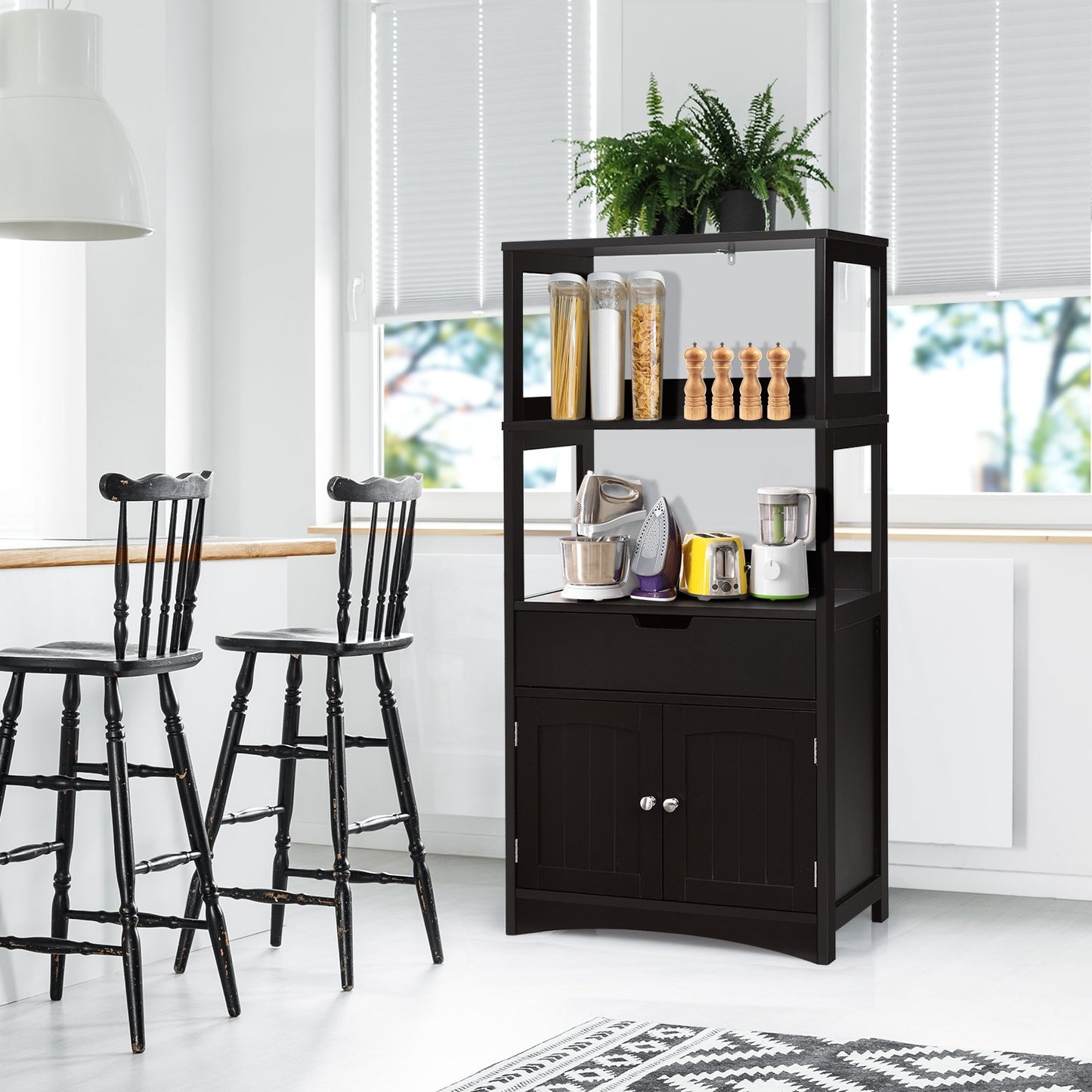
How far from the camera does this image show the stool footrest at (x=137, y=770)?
2.93m

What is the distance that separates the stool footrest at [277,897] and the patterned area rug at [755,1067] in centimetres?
55

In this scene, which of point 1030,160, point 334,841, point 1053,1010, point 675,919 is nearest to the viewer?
point 1053,1010

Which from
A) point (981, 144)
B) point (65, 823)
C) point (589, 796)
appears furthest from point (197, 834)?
point (981, 144)

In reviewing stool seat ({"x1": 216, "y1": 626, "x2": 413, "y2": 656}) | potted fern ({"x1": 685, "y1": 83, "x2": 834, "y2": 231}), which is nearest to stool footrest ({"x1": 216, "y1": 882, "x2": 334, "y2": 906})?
stool seat ({"x1": 216, "y1": 626, "x2": 413, "y2": 656})

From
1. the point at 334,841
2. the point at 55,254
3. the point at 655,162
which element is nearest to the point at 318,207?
the point at 55,254

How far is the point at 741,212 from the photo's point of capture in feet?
11.9

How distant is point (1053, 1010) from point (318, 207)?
9.57 ft

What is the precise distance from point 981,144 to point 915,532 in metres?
0.98

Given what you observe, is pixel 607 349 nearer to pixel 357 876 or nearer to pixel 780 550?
pixel 780 550

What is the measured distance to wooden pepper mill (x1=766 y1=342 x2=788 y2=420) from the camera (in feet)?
11.5

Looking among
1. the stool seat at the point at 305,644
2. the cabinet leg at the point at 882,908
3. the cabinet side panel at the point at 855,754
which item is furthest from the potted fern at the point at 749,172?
the cabinet leg at the point at 882,908

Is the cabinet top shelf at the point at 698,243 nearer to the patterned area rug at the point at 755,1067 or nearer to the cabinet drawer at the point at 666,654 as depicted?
the cabinet drawer at the point at 666,654

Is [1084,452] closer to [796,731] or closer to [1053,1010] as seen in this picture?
[796,731]

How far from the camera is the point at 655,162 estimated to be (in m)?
3.69
